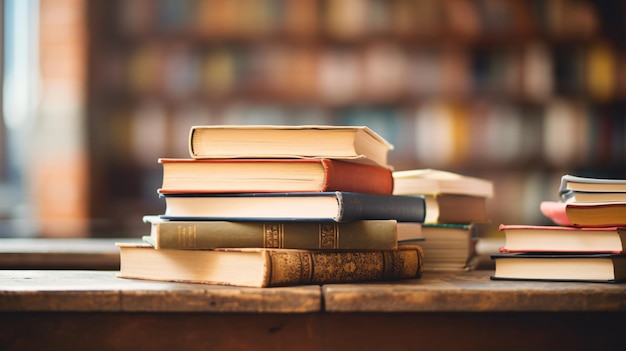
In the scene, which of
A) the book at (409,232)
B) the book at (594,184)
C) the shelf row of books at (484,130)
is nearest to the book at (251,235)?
the book at (409,232)

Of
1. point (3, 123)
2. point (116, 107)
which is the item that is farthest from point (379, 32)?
point (3, 123)

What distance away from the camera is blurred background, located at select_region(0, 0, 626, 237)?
3.58 m

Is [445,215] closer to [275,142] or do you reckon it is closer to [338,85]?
[275,142]

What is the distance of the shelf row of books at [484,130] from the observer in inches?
140

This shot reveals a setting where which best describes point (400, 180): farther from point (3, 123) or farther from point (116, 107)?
point (3, 123)

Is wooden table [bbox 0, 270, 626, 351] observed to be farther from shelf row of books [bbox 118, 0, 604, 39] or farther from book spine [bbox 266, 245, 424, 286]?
shelf row of books [bbox 118, 0, 604, 39]

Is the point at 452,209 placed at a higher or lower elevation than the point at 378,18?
lower

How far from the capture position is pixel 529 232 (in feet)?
3.13

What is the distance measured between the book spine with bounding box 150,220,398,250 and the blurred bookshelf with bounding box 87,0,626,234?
272cm

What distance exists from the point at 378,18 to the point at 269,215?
2.89 metres

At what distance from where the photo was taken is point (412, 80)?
3.62 metres

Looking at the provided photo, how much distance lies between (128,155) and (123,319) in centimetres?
299

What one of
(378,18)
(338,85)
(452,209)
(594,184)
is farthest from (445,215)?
(378,18)

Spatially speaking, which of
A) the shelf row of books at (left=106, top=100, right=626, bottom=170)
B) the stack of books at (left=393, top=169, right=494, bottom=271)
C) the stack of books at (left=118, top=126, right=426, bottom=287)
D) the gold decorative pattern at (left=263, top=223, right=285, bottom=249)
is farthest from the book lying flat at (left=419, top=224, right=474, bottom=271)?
the shelf row of books at (left=106, top=100, right=626, bottom=170)
